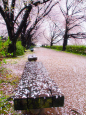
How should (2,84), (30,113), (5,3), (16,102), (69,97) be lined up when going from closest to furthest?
(16,102) → (30,113) → (69,97) → (2,84) → (5,3)

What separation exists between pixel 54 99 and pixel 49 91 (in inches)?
6.7

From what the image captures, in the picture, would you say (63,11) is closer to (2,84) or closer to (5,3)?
(5,3)

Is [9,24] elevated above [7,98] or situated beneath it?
elevated above

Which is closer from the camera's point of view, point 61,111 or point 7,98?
point 61,111

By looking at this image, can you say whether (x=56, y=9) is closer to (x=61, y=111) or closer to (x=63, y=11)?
(x=63, y=11)

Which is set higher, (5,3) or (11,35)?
(5,3)

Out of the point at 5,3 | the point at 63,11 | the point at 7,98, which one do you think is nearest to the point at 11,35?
the point at 5,3

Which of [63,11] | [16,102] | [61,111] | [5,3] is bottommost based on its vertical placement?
[61,111]

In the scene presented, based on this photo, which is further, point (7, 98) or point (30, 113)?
point (7, 98)

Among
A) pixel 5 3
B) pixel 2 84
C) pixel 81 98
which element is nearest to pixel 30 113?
pixel 81 98

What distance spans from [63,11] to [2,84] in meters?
17.6

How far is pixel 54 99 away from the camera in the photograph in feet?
4.50

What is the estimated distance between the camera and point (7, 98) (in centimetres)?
212

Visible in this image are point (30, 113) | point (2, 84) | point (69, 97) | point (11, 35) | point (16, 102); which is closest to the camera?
point (16, 102)
